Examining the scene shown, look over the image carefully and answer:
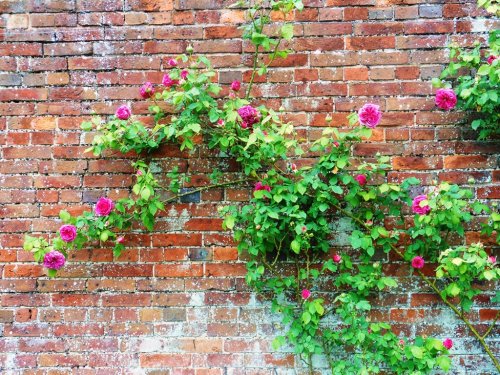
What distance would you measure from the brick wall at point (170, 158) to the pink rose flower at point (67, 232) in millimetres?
171

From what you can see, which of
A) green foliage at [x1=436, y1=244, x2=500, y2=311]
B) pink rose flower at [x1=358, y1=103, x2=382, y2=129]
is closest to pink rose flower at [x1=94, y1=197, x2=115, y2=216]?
pink rose flower at [x1=358, y1=103, x2=382, y2=129]

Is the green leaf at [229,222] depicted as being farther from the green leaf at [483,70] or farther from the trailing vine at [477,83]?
the green leaf at [483,70]

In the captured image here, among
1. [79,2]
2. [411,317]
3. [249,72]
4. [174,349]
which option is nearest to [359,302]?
[411,317]

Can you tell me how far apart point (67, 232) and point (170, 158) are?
2.01 feet

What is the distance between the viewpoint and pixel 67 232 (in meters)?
2.38

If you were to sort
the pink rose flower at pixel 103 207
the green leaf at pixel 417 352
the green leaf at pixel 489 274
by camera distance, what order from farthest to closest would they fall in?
the pink rose flower at pixel 103 207 < the green leaf at pixel 417 352 < the green leaf at pixel 489 274

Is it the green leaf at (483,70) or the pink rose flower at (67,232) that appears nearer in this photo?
the green leaf at (483,70)

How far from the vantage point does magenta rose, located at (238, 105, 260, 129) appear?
2.30 meters

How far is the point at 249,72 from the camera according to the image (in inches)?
98.8

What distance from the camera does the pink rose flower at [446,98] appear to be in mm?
2355

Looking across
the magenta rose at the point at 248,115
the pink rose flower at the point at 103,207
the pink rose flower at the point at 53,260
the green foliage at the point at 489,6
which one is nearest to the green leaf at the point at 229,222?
the magenta rose at the point at 248,115

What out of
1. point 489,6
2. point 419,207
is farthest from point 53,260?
point 489,6

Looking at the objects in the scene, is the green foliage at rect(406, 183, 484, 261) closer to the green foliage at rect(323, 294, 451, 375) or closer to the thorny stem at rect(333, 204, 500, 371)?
the thorny stem at rect(333, 204, 500, 371)

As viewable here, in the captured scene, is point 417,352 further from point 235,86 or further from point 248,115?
point 235,86
